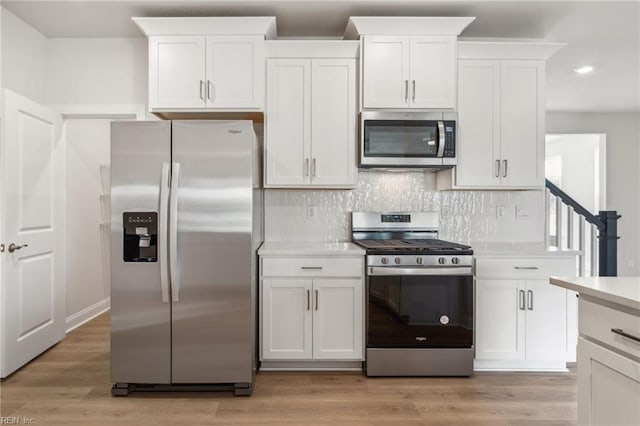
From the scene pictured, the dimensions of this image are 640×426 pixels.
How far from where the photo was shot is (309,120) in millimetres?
3031

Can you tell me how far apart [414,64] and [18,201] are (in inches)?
121

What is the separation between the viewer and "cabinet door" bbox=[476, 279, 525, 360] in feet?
9.26

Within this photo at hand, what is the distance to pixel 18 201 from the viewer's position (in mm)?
2865

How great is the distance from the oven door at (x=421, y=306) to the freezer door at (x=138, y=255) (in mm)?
1389

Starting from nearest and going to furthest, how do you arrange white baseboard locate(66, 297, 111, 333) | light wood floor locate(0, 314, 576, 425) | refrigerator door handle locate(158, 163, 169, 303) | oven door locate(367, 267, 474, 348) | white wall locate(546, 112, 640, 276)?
light wood floor locate(0, 314, 576, 425) < refrigerator door handle locate(158, 163, 169, 303) < oven door locate(367, 267, 474, 348) < white baseboard locate(66, 297, 111, 333) < white wall locate(546, 112, 640, 276)

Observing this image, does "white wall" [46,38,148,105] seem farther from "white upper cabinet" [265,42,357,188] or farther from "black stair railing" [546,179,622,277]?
"black stair railing" [546,179,622,277]

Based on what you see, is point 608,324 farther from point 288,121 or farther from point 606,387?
point 288,121

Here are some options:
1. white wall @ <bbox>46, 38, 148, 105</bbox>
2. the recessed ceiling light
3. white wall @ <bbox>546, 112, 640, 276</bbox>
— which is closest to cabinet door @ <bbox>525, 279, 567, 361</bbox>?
Answer: the recessed ceiling light

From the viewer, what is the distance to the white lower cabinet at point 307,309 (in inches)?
109

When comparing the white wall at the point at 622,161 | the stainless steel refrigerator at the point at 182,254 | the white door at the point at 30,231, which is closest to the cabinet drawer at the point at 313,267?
the stainless steel refrigerator at the point at 182,254

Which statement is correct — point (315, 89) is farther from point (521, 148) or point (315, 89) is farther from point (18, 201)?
point (18, 201)

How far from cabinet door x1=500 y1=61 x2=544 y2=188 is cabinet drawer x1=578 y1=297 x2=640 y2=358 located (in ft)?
6.06

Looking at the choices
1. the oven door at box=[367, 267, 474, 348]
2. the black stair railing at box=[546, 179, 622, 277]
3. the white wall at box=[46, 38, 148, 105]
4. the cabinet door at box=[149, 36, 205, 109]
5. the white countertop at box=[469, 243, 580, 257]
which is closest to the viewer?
the oven door at box=[367, 267, 474, 348]

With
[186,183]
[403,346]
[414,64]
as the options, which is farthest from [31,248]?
[414,64]
